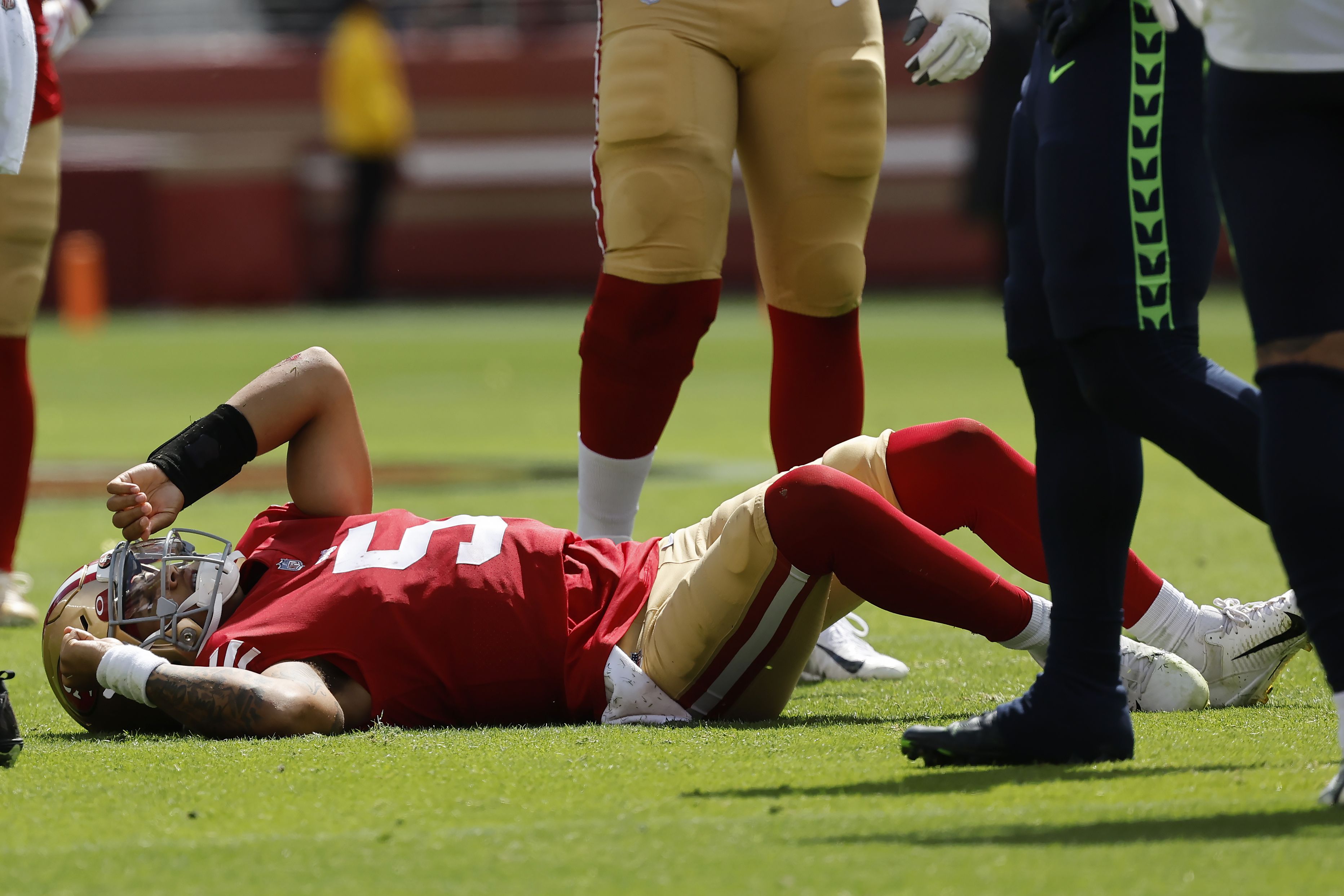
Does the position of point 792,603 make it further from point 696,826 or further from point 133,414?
point 133,414

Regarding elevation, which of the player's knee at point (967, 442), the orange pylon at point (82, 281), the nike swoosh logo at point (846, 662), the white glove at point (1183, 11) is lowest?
the orange pylon at point (82, 281)

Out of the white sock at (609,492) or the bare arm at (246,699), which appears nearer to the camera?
the bare arm at (246,699)

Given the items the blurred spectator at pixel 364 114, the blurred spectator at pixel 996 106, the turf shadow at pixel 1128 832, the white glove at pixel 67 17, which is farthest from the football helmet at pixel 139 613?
the blurred spectator at pixel 364 114

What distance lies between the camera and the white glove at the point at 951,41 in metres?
3.33

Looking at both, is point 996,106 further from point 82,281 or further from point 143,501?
point 143,501

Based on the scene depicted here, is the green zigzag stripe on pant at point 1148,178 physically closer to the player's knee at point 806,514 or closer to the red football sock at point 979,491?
the player's knee at point 806,514

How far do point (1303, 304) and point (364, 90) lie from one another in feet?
58.8

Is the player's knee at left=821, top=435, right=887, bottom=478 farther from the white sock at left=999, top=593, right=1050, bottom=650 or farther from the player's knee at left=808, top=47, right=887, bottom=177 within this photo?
the player's knee at left=808, top=47, right=887, bottom=177

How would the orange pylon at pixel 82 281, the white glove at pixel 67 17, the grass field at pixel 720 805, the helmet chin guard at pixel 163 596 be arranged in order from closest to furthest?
1. the grass field at pixel 720 805
2. the helmet chin guard at pixel 163 596
3. the white glove at pixel 67 17
4. the orange pylon at pixel 82 281

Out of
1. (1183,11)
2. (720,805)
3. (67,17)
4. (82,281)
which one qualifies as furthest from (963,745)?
(82,281)

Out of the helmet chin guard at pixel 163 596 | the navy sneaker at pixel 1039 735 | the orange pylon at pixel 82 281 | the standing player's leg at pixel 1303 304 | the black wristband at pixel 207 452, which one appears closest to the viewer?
the standing player's leg at pixel 1303 304

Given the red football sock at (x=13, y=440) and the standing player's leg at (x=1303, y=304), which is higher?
the standing player's leg at (x=1303, y=304)

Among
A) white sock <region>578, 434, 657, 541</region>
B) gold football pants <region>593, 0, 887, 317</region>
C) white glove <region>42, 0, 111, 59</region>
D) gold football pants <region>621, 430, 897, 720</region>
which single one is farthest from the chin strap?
white glove <region>42, 0, 111, 59</region>

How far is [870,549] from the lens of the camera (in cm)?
309
